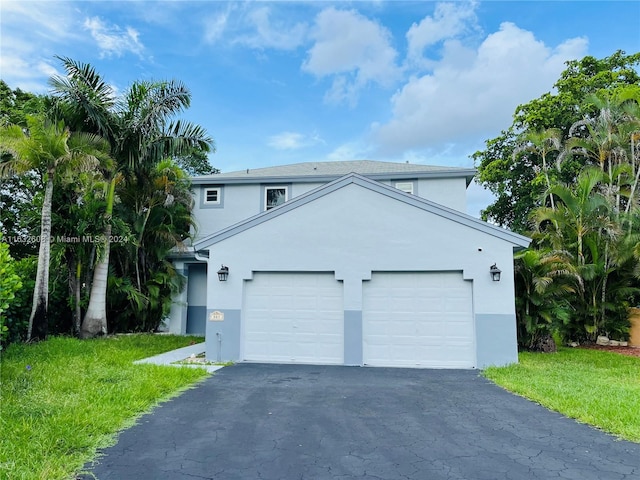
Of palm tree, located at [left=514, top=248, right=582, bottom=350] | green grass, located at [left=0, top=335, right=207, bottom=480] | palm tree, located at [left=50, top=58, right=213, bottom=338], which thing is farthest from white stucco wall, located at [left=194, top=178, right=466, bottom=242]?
green grass, located at [left=0, top=335, right=207, bottom=480]

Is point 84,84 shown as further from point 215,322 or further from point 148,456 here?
point 148,456

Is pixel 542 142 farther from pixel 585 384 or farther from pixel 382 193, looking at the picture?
pixel 585 384

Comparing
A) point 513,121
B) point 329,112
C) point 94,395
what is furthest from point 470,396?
point 513,121

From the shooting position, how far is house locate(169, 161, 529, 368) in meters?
8.94

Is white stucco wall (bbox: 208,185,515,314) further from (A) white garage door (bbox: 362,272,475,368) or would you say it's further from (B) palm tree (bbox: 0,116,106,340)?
(B) palm tree (bbox: 0,116,106,340)

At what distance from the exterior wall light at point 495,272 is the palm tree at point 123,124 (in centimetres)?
1029

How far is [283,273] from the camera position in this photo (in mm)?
9672

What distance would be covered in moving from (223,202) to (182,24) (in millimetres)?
6800

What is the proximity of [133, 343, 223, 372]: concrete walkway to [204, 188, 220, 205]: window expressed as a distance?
6832mm

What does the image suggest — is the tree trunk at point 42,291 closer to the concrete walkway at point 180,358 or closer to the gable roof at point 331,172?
the concrete walkway at point 180,358

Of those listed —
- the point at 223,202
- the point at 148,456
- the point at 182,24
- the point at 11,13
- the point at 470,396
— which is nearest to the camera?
the point at 148,456

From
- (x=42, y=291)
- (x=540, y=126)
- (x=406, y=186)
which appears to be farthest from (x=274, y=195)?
(x=540, y=126)

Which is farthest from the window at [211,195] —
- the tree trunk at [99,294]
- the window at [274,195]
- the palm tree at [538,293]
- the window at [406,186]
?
the palm tree at [538,293]

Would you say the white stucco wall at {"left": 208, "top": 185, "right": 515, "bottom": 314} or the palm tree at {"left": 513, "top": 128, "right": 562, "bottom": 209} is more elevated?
the palm tree at {"left": 513, "top": 128, "right": 562, "bottom": 209}
